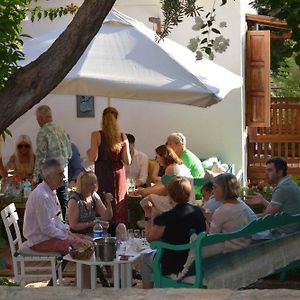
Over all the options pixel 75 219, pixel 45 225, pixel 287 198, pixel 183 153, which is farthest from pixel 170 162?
pixel 45 225

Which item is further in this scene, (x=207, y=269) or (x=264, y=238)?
(x=264, y=238)

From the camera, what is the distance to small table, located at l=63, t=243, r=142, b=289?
Result: 5773 millimetres

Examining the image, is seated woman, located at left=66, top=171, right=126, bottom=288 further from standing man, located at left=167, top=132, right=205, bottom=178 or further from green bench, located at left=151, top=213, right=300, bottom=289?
standing man, located at left=167, top=132, right=205, bottom=178

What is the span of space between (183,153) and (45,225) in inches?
120

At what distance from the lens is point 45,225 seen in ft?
20.9

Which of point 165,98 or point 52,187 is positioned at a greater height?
point 165,98

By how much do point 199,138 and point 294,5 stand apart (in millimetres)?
9166

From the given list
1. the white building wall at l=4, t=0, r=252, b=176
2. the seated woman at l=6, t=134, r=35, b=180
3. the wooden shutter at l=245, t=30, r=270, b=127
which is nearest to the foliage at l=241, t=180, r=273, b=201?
the seated woman at l=6, t=134, r=35, b=180

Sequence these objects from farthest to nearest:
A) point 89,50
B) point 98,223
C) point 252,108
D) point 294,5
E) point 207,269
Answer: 1. point 252,108
2. point 89,50
3. point 98,223
4. point 207,269
5. point 294,5

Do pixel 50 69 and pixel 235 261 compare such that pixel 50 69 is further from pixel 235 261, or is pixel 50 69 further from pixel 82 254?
pixel 235 261

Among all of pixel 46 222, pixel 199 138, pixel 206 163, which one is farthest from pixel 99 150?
pixel 199 138

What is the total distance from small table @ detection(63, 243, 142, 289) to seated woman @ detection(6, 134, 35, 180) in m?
3.76

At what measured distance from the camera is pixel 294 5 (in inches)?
135

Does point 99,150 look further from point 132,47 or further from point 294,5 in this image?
point 294,5
